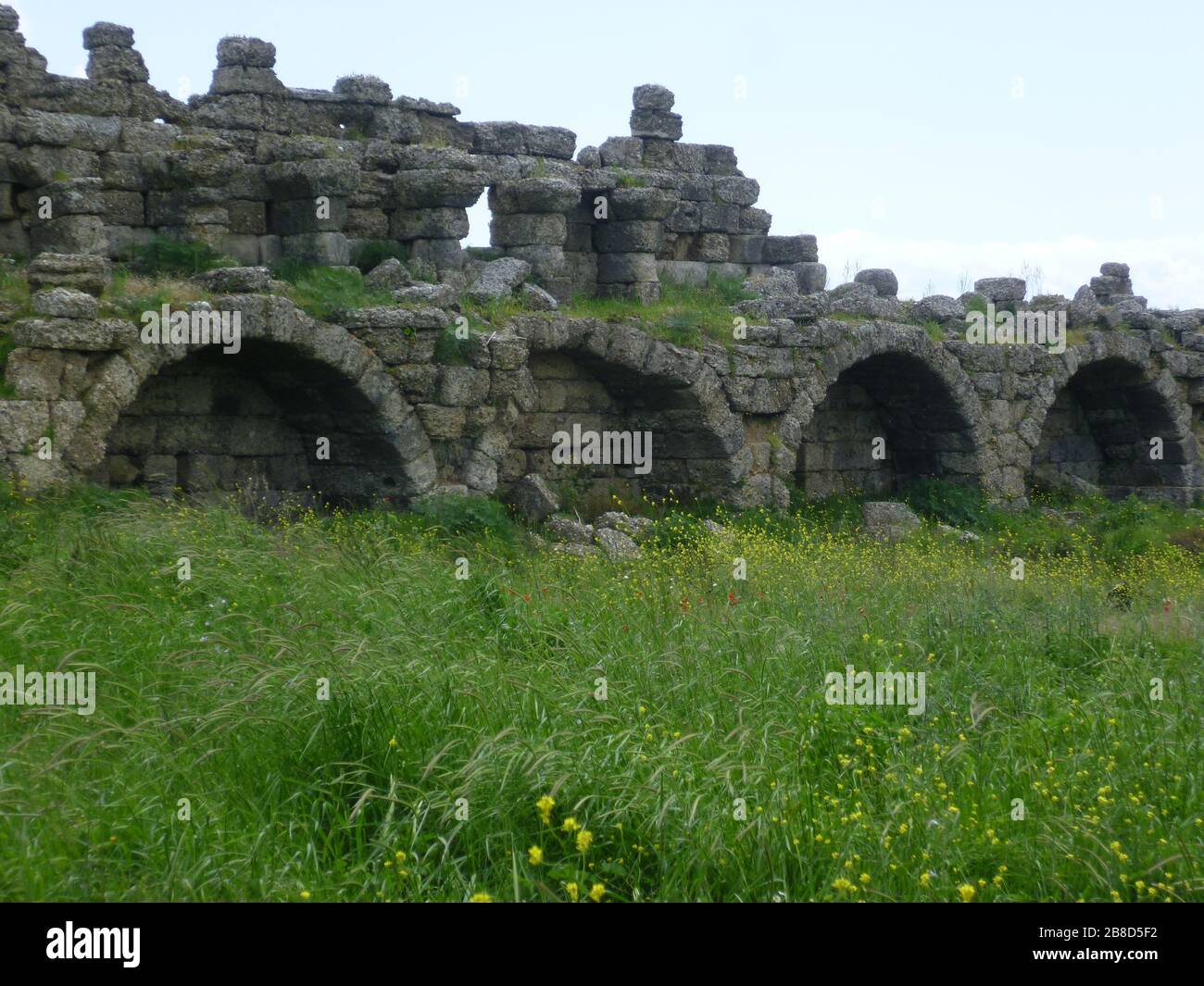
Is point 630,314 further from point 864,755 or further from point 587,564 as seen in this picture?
point 864,755

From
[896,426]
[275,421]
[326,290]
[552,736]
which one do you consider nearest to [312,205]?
[326,290]

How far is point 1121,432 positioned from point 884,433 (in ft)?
13.6

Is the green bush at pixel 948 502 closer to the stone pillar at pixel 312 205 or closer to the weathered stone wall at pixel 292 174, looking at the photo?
the weathered stone wall at pixel 292 174

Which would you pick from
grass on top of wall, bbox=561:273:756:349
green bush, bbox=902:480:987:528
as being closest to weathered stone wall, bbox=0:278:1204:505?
grass on top of wall, bbox=561:273:756:349

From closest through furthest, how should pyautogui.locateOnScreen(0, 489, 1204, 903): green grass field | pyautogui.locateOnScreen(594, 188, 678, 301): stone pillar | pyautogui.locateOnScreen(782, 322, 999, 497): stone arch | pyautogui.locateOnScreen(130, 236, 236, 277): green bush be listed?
pyautogui.locateOnScreen(0, 489, 1204, 903): green grass field → pyautogui.locateOnScreen(130, 236, 236, 277): green bush → pyautogui.locateOnScreen(594, 188, 678, 301): stone pillar → pyautogui.locateOnScreen(782, 322, 999, 497): stone arch

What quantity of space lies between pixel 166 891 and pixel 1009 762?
11.3 feet

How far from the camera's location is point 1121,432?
19.8m

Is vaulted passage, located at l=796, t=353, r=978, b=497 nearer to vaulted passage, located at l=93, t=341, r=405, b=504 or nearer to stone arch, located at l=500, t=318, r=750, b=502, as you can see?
stone arch, located at l=500, t=318, r=750, b=502

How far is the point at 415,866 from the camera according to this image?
483cm

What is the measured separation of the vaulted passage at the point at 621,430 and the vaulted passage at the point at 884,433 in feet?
7.67

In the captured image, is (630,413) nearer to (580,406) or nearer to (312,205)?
(580,406)

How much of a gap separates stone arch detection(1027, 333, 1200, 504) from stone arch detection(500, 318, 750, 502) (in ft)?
19.7

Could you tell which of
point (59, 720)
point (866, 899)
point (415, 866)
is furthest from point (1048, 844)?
point (59, 720)

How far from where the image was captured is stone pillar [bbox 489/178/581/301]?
1452cm
